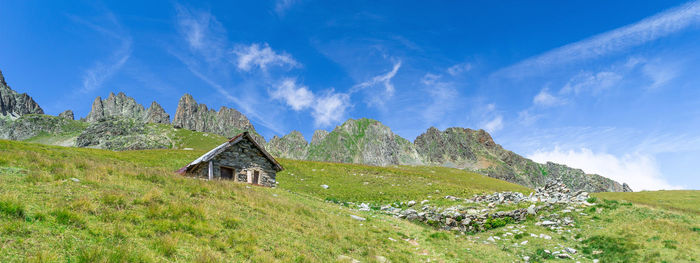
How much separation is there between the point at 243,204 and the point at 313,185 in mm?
29953

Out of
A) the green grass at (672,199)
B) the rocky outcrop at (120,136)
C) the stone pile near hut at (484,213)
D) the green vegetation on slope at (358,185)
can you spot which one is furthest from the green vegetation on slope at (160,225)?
the rocky outcrop at (120,136)

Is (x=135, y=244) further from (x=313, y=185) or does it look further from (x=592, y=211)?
(x=313, y=185)

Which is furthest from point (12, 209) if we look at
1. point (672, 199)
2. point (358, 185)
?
point (672, 199)

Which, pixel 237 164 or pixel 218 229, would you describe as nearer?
pixel 218 229

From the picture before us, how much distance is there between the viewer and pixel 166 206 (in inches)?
453

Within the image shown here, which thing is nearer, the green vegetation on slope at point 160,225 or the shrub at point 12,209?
the green vegetation on slope at point 160,225

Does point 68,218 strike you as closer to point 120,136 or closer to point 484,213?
point 484,213

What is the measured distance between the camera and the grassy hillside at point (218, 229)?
312 inches

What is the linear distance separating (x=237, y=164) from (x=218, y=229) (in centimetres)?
1745

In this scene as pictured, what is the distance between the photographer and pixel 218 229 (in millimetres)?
10945

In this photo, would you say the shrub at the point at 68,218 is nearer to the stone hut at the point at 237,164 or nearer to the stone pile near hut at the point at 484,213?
the stone hut at the point at 237,164

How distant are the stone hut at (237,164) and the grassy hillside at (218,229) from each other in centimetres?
905

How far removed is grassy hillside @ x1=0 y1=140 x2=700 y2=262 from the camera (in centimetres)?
793

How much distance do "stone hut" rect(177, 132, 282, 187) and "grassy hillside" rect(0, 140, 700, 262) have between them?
29.7 feet
